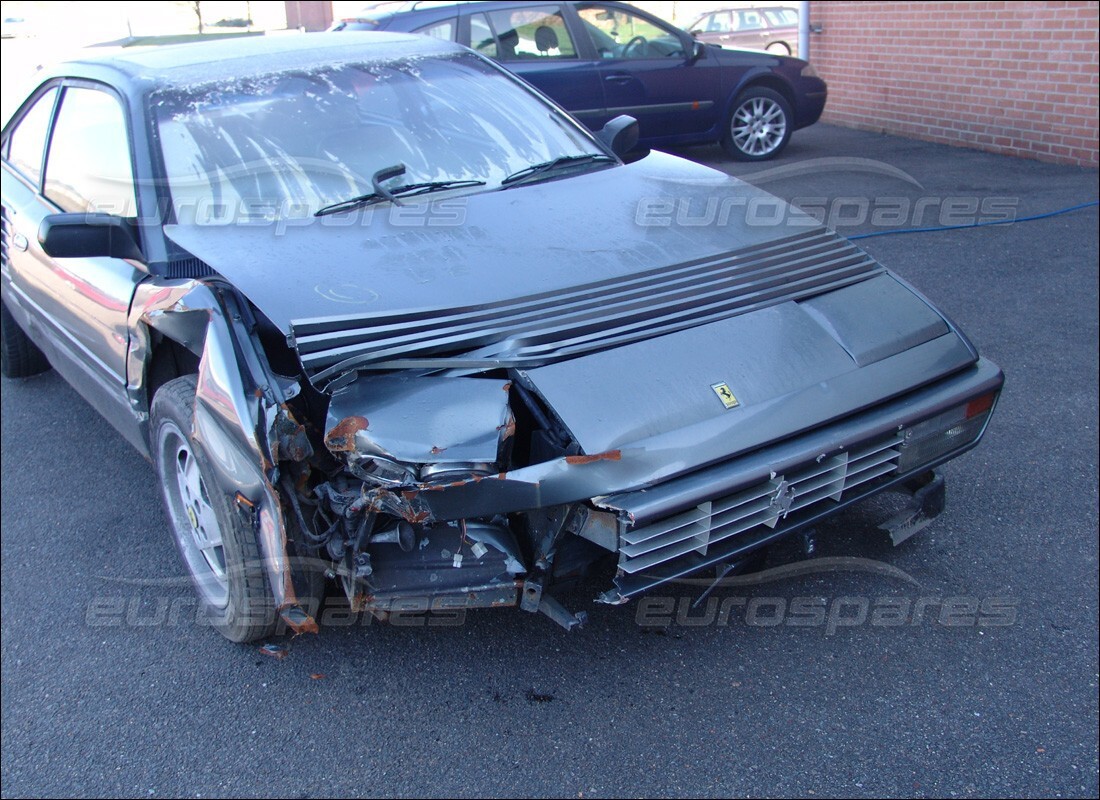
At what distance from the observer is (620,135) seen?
4.28m

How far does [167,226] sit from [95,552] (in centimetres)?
132

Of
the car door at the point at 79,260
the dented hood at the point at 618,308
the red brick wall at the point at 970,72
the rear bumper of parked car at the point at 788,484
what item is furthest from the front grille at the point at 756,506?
the red brick wall at the point at 970,72

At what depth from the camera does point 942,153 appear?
938 centimetres

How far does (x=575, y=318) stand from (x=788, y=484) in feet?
2.48

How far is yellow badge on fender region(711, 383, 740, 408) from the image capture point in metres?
2.58

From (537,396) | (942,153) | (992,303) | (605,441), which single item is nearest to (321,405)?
(537,396)

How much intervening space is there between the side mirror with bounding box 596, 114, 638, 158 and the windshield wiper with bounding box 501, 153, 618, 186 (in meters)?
0.30

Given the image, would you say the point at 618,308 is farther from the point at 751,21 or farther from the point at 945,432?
the point at 751,21

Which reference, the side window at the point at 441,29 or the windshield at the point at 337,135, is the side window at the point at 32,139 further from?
the side window at the point at 441,29

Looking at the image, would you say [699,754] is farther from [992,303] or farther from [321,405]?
[992,303]

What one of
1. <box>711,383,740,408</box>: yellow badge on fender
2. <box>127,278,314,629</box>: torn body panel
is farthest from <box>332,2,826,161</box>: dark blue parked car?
<box>711,383,740,408</box>: yellow badge on fender

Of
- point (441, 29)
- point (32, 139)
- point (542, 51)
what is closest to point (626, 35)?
point (542, 51)

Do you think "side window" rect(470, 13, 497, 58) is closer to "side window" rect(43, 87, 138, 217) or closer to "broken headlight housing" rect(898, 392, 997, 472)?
"side window" rect(43, 87, 138, 217)

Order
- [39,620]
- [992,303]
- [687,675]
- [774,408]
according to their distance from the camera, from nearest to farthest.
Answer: [774,408], [687,675], [39,620], [992,303]
